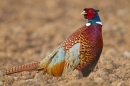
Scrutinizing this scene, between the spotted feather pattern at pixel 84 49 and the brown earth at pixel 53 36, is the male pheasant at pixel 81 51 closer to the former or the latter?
the spotted feather pattern at pixel 84 49

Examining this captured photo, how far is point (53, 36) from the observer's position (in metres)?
13.0

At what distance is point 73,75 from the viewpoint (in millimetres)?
5953

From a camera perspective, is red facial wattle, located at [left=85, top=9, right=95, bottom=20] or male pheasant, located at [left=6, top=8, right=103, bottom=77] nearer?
male pheasant, located at [left=6, top=8, right=103, bottom=77]

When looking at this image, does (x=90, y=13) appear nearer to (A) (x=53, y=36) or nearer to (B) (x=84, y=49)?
(B) (x=84, y=49)

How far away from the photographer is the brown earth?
614cm

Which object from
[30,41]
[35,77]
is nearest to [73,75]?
[35,77]

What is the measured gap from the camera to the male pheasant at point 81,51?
6082 millimetres

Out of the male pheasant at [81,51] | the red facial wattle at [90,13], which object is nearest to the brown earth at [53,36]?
the male pheasant at [81,51]

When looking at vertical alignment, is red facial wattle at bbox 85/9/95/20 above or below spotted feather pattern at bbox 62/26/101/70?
above

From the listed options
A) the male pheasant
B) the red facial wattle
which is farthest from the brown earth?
the red facial wattle

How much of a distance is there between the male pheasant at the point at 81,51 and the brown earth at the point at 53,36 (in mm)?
157

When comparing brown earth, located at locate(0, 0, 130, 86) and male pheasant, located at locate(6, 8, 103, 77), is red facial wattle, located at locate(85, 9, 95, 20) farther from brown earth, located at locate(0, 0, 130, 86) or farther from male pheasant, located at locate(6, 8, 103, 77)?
brown earth, located at locate(0, 0, 130, 86)

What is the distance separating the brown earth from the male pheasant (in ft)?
0.52

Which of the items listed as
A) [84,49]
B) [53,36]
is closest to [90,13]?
[84,49]
